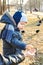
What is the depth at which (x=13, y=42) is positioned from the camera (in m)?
4.30

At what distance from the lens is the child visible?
4.30m

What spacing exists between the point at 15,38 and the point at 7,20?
35 centimetres

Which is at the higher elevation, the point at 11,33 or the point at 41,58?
the point at 11,33

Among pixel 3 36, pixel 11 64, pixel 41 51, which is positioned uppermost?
pixel 3 36

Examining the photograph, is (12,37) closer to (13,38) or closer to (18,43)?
(13,38)

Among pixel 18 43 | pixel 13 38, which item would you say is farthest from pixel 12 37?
pixel 18 43

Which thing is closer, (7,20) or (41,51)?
(7,20)

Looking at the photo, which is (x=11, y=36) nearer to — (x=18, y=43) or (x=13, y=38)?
(x=13, y=38)

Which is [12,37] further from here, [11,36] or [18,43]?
[18,43]

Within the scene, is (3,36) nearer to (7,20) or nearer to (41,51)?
(7,20)

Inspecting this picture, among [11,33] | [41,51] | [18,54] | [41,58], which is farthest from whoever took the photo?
[41,51]

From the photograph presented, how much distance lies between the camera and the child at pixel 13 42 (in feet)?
14.1

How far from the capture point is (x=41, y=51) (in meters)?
9.95

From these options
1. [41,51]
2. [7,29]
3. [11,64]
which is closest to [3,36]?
[7,29]
